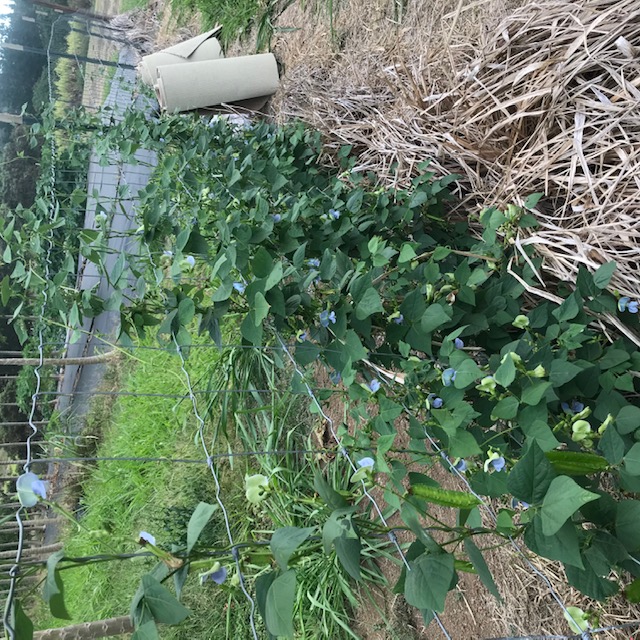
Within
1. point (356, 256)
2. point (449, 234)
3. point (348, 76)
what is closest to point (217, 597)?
point (356, 256)

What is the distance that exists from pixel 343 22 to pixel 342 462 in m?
1.87

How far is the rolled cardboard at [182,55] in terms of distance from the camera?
3082mm

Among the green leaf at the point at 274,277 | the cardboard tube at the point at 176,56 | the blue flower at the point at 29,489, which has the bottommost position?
the blue flower at the point at 29,489

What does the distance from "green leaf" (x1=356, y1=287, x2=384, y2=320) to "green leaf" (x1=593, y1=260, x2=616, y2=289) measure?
1.53 feet

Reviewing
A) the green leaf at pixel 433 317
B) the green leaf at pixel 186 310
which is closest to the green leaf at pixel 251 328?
the green leaf at pixel 186 310

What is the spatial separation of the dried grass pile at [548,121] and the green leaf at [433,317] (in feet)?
1.23

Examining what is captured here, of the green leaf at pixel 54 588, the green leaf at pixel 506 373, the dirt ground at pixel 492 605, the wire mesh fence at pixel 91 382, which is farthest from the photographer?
the wire mesh fence at pixel 91 382

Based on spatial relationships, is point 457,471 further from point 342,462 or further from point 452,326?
point 342,462

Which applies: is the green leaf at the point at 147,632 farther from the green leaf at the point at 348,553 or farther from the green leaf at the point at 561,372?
the green leaf at the point at 561,372

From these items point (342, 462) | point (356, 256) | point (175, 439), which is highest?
point (356, 256)

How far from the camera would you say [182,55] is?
10.3 feet

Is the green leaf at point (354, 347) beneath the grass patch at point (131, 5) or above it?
beneath

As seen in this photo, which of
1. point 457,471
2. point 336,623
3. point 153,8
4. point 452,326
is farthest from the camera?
point 153,8

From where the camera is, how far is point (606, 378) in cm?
108
